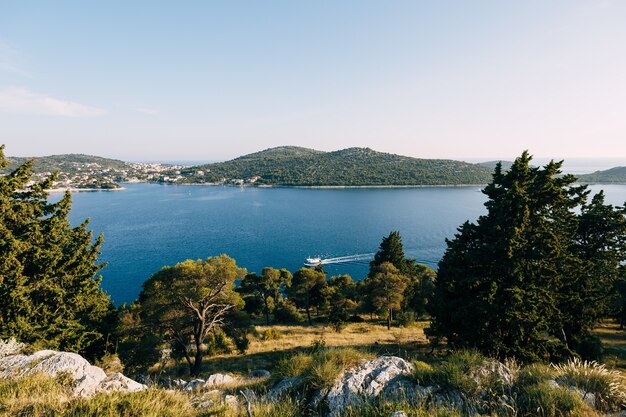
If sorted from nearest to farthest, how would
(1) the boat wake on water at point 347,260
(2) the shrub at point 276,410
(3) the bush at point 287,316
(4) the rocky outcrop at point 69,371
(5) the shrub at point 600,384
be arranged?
(2) the shrub at point 276,410, (5) the shrub at point 600,384, (4) the rocky outcrop at point 69,371, (3) the bush at point 287,316, (1) the boat wake on water at point 347,260

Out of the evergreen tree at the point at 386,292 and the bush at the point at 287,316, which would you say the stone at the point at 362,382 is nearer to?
the evergreen tree at the point at 386,292

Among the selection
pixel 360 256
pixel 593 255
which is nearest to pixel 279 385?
pixel 593 255

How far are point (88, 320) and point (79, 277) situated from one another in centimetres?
263

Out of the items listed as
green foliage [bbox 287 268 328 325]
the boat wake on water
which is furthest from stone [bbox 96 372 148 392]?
the boat wake on water

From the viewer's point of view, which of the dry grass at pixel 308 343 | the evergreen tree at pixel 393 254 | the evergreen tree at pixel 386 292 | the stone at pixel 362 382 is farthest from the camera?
the evergreen tree at pixel 393 254

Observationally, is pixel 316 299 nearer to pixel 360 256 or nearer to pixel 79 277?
pixel 79 277

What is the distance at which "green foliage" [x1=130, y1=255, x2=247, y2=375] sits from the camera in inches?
673

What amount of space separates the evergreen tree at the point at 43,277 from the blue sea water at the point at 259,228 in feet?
134

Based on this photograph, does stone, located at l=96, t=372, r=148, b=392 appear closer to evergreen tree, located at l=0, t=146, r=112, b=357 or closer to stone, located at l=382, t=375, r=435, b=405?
stone, located at l=382, t=375, r=435, b=405

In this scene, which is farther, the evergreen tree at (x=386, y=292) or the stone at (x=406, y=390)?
the evergreen tree at (x=386, y=292)

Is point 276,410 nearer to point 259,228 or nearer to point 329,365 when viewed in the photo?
point 329,365

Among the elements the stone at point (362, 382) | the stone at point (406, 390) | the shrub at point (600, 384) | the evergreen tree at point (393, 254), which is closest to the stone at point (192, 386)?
Answer: the stone at point (362, 382)

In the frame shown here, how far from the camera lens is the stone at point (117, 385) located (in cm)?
613

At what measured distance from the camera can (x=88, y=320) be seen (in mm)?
16656
